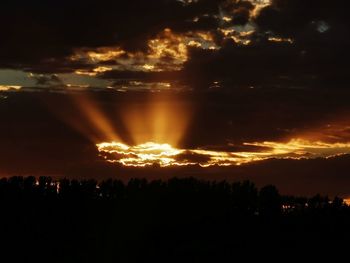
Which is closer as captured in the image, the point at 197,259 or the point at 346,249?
the point at 197,259

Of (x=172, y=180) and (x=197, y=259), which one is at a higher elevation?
(x=172, y=180)

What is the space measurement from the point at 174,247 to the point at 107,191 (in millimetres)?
11359

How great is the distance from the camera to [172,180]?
114 m

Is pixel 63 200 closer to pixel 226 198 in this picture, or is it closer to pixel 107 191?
pixel 107 191

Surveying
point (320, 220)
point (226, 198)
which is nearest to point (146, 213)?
point (226, 198)

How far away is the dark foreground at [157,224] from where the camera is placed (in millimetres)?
105438

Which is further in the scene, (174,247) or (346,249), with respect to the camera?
(346,249)

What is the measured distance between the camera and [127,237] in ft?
352

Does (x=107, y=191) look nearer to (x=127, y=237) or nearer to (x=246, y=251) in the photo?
(x=127, y=237)

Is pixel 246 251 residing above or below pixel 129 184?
below

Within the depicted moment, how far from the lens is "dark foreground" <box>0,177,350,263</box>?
346 feet

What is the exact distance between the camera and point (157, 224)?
357 ft

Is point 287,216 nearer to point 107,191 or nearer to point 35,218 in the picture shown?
point 107,191

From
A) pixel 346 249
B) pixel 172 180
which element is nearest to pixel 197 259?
pixel 172 180
